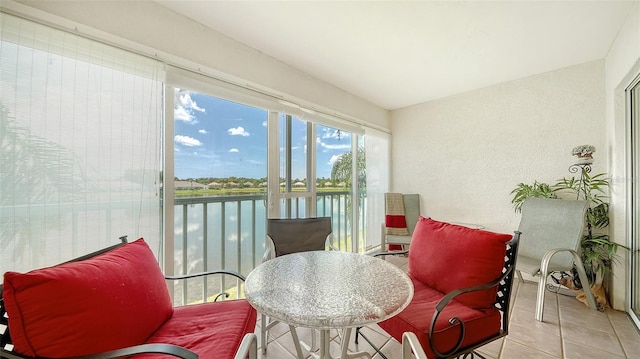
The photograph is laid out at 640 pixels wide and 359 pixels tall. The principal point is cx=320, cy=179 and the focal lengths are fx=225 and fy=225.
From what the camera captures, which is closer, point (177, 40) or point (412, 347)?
point (412, 347)

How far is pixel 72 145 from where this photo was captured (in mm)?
1277

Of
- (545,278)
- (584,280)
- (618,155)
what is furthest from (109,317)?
(618,155)

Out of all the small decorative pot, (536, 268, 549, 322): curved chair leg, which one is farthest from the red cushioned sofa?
the small decorative pot

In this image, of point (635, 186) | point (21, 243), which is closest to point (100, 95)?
point (21, 243)

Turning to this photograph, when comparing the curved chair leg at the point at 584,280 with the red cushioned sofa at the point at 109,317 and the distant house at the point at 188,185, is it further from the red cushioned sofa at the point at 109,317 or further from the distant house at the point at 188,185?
the distant house at the point at 188,185

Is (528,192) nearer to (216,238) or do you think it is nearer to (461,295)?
(461,295)

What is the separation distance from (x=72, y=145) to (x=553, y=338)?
343cm

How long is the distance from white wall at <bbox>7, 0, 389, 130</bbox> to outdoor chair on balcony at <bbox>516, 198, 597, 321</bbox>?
2.63 metres

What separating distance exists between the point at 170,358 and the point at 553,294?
11.1 ft

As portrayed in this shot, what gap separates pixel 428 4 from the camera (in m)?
1.57

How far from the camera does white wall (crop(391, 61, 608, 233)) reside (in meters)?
2.43

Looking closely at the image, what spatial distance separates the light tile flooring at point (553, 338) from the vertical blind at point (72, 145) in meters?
1.30

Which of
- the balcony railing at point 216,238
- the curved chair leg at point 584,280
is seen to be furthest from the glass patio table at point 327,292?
the curved chair leg at point 584,280

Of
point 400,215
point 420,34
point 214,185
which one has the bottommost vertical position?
point 400,215
